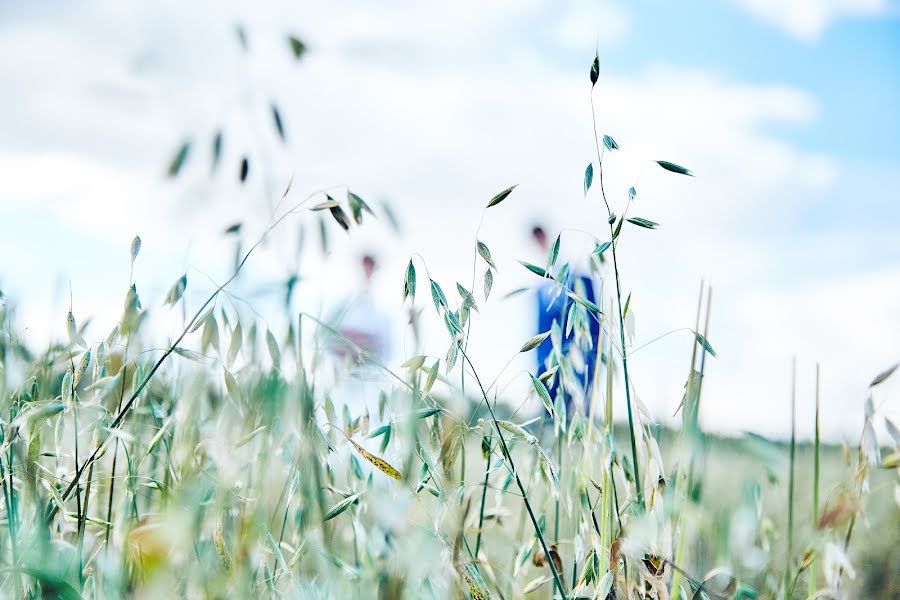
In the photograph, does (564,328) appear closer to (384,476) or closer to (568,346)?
(568,346)

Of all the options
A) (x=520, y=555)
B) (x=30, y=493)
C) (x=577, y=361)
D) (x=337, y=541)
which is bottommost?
(x=337, y=541)

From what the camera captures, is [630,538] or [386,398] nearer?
[630,538]

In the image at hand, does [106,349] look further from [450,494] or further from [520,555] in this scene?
[520,555]

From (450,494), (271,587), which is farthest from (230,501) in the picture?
(450,494)

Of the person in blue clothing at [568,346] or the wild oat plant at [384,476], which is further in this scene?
the person in blue clothing at [568,346]

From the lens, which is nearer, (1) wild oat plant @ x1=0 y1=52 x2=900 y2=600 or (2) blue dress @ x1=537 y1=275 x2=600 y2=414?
(1) wild oat plant @ x1=0 y1=52 x2=900 y2=600

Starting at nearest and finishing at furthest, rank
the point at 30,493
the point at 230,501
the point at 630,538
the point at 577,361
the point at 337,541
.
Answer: the point at 630,538, the point at 230,501, the point at 30,493, the point at 577,361, the point at 337,541

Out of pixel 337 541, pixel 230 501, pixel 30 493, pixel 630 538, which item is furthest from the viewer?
pixel 337 541

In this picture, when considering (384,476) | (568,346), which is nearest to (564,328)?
Result: (568,346)

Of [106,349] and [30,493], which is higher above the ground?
[106,349]

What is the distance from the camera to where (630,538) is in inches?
29.3

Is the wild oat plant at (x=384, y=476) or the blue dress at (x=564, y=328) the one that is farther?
the blue dress at (x=564, y=328)

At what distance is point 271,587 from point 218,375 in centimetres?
24

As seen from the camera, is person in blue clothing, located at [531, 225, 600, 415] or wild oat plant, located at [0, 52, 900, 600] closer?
wild oat plant, located at [0, 52, 900, 600]
